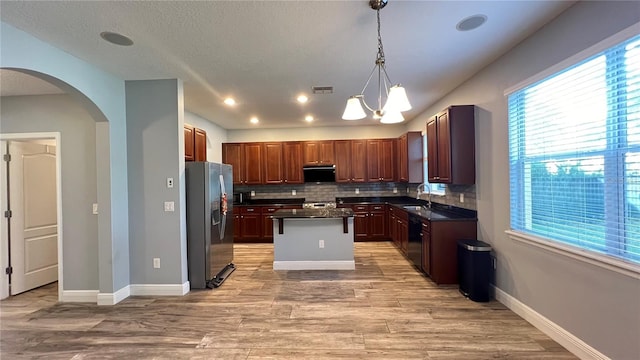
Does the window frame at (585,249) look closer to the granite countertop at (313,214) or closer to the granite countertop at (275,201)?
the granite countertop at (313,214)

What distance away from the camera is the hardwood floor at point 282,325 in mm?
2281

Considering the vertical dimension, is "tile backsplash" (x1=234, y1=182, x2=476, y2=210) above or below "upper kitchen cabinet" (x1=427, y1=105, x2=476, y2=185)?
below

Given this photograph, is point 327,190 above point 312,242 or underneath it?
above

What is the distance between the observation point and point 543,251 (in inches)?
97.0

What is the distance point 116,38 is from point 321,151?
4524 millimetres

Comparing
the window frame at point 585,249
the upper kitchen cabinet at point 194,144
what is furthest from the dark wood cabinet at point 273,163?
the window frame at point 585,249

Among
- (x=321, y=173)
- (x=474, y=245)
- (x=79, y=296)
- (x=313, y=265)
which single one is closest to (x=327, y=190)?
(x=321, y=173)

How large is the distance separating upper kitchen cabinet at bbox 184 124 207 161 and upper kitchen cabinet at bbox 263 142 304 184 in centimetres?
185

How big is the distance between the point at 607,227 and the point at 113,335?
13.8 ft

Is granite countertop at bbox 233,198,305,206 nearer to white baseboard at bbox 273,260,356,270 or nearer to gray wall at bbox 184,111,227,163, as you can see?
gray wall at bbox 184,111,227,163

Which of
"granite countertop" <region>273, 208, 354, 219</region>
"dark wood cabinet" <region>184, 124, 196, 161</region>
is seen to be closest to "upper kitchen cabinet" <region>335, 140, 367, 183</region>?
"granite countertop" <region>273, 208, 354, 219</region>

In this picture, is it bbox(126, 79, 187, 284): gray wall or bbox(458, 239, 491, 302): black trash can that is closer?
bbox(458, 239, 491, 302): black trash can

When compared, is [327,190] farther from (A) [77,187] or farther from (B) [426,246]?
(A) [77,187]

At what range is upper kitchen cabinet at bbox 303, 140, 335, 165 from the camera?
6531mm
